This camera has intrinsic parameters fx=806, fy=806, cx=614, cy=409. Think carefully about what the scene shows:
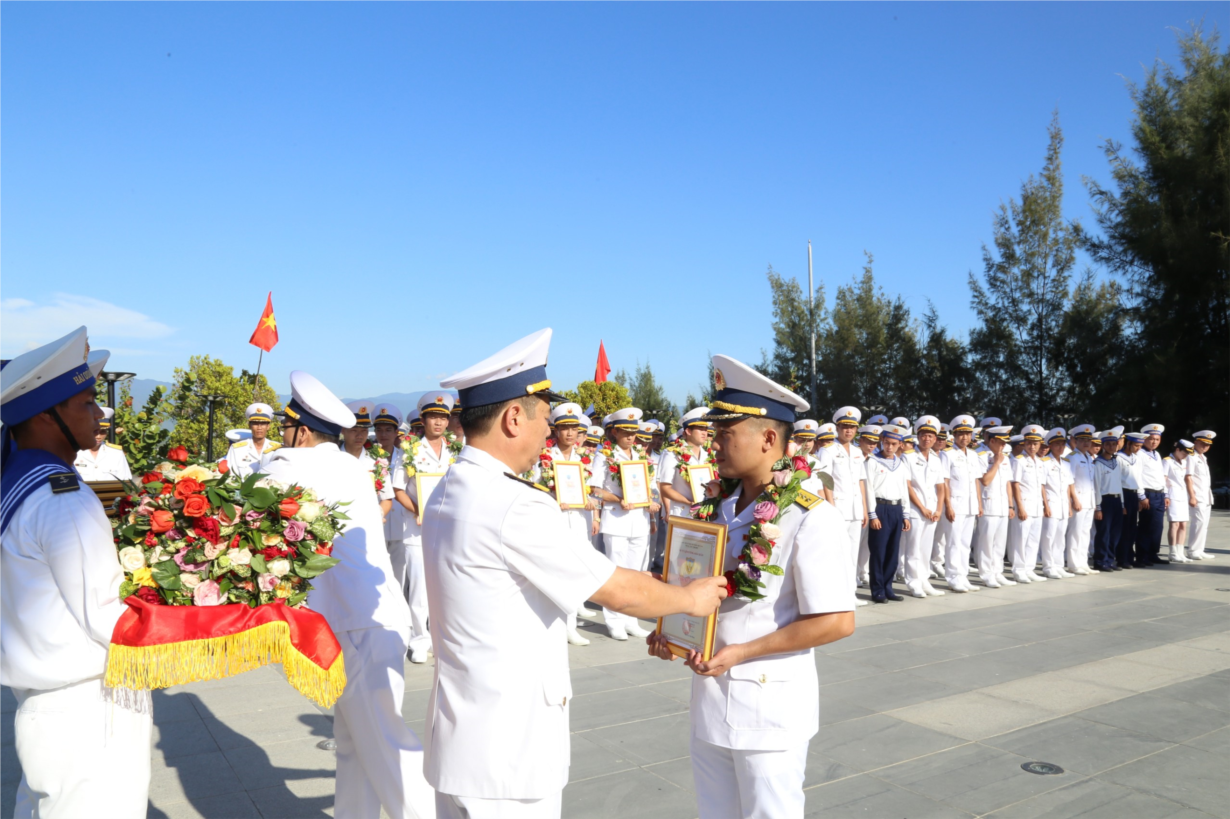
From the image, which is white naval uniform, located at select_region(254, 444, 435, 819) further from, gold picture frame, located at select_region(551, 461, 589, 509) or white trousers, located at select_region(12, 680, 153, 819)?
gold picture frame, located at select_region(551, 461, 589, 509)

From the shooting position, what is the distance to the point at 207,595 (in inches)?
108

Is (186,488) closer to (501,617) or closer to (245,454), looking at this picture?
(501,617)

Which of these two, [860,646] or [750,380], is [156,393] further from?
[750,380]

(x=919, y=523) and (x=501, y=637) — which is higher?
(x=501, y=637)

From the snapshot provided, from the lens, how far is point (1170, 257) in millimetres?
21719

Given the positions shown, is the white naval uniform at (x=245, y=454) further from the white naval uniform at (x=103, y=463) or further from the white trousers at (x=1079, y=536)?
the white trousers at (x=1079, y=536)

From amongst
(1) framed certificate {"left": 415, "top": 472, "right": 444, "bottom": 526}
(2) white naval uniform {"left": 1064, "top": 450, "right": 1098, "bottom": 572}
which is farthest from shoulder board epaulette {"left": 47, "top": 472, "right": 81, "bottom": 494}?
(2) white naval uniform {"left": 1064, "top": 450, "right": 1098, "bottom": 572}

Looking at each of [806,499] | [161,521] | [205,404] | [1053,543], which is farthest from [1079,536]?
[205,404]

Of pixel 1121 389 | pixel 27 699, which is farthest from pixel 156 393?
pixel 1121 389

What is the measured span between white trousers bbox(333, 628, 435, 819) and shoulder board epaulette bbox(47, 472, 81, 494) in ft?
4.41

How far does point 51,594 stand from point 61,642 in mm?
158

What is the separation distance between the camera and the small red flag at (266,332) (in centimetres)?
1705

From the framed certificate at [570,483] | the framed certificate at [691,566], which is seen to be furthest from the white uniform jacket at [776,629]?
the framed certificate at [570,483]

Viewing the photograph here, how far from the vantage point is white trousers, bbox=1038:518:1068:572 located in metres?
12.9
